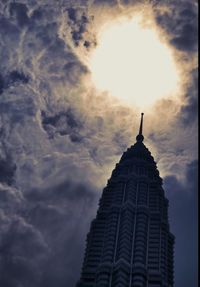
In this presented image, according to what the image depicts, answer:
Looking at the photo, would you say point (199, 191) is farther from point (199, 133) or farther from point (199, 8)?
point (199, 8)

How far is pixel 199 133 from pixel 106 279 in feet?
494

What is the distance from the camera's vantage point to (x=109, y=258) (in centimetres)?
19425

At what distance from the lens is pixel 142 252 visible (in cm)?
19650

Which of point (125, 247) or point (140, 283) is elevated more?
point (125, 247)

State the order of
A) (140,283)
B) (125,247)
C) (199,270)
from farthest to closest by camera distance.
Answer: (125,247)
(140,283)
(199,270)

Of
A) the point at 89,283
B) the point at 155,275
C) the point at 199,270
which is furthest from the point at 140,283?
the point at 199,270

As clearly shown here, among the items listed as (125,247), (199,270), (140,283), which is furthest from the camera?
(125,247)

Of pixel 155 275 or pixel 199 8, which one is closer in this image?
pixel 199 8

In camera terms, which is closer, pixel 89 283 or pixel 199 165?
pixel 199 165

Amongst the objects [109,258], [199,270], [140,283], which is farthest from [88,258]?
[199,270]

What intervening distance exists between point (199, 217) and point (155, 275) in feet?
491

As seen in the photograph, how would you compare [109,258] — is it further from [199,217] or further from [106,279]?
→ [199,217]

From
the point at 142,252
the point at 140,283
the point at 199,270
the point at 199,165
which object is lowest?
the point at 199,270

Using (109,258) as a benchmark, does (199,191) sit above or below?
below
